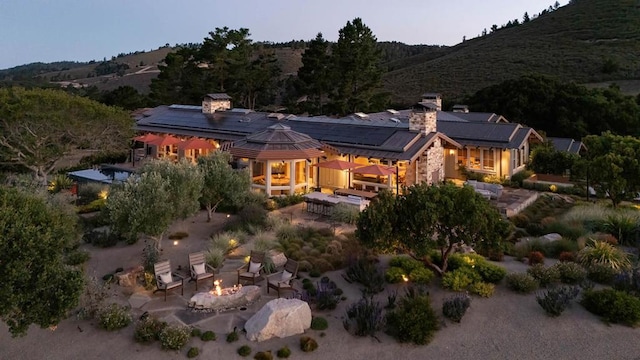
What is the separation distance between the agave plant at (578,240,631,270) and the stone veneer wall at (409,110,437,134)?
474 inches

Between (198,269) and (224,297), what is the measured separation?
5.79 ft

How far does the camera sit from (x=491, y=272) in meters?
12.9

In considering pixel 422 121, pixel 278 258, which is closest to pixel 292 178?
pixel 422 121

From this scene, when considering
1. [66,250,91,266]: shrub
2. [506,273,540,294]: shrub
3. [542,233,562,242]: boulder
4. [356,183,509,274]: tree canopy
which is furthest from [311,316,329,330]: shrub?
[542,233,562,242]: boulder

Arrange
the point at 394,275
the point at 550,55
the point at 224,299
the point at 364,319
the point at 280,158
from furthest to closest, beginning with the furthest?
the point at 550,55 < the point at 280,158 < the point at 394,275 < the point at 224,299 < the point at 364,319

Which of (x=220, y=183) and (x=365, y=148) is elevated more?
(x=365, y=148)

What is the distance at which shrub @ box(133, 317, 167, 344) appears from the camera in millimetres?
10195

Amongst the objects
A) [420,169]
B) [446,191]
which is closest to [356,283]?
[446,191]

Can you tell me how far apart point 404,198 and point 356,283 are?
2784 millimetres

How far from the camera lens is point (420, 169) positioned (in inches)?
973

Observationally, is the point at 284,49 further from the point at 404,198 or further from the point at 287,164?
the point at 404,198

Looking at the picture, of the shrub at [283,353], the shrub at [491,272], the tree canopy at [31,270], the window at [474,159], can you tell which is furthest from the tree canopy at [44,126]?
the window at [474,159]

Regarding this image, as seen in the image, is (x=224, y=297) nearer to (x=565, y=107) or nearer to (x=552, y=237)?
(x=552, y=237)

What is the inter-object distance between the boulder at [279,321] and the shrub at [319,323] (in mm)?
151
